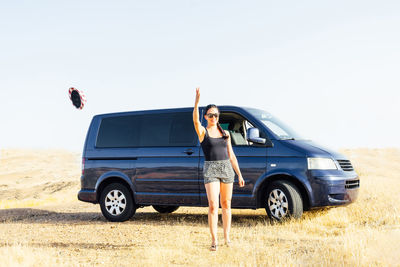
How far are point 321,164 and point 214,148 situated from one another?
2957mm

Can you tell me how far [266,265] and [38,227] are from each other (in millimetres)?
5963

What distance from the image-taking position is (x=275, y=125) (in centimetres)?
909

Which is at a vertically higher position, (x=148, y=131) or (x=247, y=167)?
(x=148, y=131)

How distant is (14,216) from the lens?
1210 cm

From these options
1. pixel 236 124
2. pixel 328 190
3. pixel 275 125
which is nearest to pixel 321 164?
pixel 328 190

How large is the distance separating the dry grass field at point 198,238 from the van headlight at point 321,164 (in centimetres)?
98

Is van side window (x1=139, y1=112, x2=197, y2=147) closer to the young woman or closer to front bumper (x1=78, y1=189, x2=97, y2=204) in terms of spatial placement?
front bumper (x1=78, y1=189, x2=97, y2=204)

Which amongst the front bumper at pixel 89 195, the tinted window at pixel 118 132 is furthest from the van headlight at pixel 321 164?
the front bumper at pixel 89 195

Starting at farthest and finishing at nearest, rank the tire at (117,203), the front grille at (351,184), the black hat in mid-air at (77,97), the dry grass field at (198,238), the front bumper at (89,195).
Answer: the black hat in mid-air at (77,97)
the front bumper at (89,195)
the tire at (117,203)
the front grille at (351,184)
the dry grass field at (198,238)

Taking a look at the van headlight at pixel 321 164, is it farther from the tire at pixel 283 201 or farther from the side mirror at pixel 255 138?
the side mirror at pixel 255 138

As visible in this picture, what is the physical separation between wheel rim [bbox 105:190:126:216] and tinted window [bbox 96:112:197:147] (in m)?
1.03

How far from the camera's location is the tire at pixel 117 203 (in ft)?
32.3

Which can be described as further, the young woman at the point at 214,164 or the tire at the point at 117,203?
the tire at the point at 117,203

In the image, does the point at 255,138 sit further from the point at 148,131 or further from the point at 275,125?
the point at 148,131
